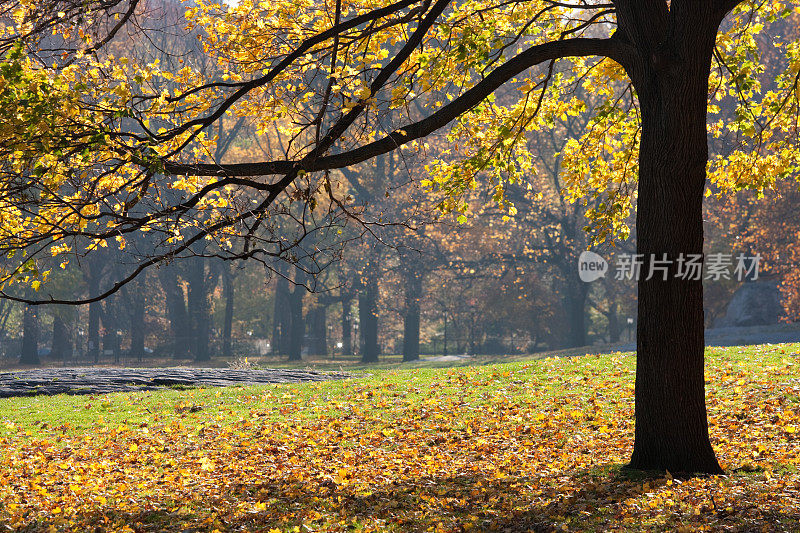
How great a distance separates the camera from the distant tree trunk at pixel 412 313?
123ft

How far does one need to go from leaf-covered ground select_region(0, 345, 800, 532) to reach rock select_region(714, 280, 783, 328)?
16408mm

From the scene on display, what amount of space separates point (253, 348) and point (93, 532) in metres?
50.1

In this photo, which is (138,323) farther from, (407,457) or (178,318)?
(407,457)

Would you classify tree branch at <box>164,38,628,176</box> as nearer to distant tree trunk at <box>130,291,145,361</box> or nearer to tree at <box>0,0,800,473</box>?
tree at <box>0,0,800,473</box>

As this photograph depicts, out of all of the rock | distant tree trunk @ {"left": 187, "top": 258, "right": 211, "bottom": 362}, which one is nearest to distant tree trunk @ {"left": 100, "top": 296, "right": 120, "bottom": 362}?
distant tree trunk @ {"left": 187, "top": 258, "right": 211, "bottom": 362}

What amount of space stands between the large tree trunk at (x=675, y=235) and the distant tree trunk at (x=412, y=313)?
30.3 meters

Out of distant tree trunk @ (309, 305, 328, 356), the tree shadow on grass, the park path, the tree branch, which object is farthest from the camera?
distant tree trunk @ (309, 305, 328, 356)

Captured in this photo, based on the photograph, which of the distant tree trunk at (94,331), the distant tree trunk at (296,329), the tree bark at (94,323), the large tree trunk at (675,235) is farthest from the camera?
the distant tree trunk at (94,331)

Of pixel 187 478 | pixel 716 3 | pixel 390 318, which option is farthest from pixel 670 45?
pixel 390 318

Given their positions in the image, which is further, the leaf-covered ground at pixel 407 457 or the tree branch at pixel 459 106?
the tree branch at pixel 459 106

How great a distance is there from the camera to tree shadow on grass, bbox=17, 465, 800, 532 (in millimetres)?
5828

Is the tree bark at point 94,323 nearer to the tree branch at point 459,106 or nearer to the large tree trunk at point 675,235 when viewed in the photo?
the tree branch at point 459,106

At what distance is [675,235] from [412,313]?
3162 cm

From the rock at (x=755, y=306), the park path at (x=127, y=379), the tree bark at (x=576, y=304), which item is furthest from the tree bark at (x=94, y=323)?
the rock at (x=755, y=306)
